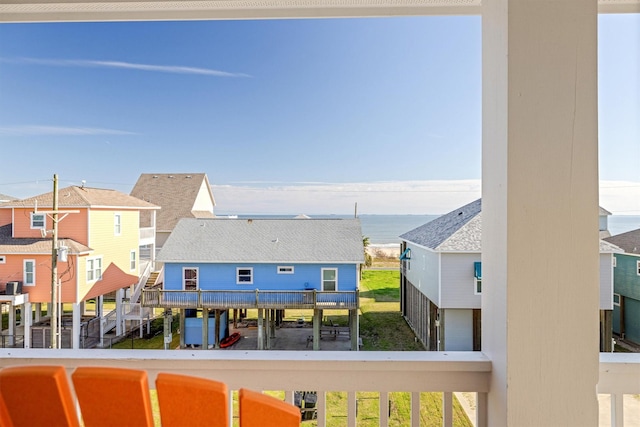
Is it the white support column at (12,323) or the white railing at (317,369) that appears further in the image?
the white support column at (12,323)

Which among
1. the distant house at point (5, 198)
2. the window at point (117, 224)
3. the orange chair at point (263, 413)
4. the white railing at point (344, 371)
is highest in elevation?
the distant house at point (5, 198)

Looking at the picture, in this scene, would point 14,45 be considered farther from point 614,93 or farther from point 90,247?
point 614,93

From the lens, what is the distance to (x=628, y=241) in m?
1.09

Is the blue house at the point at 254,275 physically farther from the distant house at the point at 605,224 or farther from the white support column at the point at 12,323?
the distant house at the point at 605,224

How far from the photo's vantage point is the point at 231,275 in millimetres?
1173

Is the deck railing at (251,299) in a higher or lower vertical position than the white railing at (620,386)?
higher

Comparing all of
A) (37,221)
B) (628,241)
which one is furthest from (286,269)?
(628,241)

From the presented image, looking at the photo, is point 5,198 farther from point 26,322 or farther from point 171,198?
point 171,198

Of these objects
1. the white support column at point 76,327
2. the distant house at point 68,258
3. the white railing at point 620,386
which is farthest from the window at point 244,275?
the white railing at point 620,386

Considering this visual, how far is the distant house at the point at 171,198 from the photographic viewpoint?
1229mm

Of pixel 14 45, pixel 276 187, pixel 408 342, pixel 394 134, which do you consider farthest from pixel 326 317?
pixel 14 45

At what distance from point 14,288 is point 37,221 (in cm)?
22

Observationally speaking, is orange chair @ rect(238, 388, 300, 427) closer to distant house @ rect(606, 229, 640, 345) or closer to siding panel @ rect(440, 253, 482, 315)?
siding panel @ rect(440, 253, 482, 315)

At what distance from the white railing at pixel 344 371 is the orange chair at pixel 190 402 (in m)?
0.48
